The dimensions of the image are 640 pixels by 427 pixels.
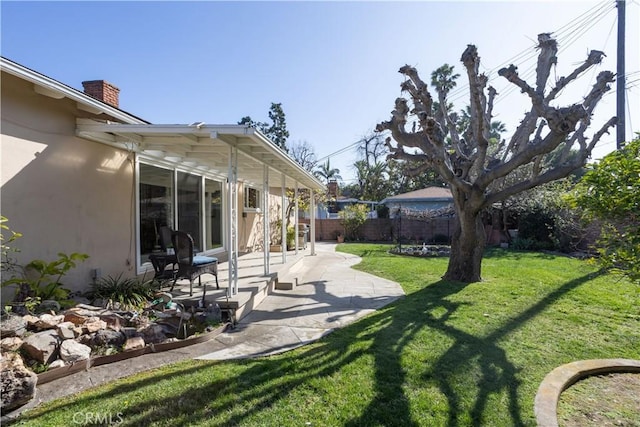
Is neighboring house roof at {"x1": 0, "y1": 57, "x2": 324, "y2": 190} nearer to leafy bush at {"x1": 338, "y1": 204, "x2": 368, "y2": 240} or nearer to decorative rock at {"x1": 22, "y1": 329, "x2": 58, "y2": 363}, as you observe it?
decorative rock at {"x1": 22, "y1": 329, "x2": 58, "y2": 363}

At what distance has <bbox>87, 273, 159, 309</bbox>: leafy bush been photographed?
4.97 meters

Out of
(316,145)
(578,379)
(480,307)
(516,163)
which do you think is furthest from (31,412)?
(316,145)

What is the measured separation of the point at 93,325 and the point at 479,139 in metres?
7.45

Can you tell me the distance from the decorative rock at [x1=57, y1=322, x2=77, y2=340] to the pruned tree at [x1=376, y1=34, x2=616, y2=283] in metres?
6.17

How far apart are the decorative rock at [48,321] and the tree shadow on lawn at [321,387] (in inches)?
48.0

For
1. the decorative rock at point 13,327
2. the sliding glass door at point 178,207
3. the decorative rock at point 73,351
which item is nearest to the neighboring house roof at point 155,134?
the sliding glass door at point 178,207

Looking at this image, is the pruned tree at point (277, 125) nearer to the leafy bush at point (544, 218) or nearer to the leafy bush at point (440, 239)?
the leafy bush at point (440, 239)

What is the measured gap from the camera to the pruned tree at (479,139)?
6548 mm

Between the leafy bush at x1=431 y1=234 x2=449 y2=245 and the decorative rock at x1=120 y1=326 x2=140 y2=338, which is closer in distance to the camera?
the decorative rock at x1=120 y1=326 x2=140 y2=338

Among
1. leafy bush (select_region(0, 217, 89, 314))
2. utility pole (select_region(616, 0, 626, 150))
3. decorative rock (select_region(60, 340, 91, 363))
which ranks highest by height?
utility pole (select_region(616, 0, 626, 150))

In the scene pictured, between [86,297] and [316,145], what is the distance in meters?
33.4

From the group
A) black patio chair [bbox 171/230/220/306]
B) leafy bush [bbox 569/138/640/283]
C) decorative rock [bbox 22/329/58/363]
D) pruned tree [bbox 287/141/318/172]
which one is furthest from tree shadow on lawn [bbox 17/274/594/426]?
pruned tree [bbox 287/141/318/172]

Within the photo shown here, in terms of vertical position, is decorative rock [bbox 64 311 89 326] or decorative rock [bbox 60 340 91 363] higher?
decorative rock [bbox 64 311 89 326]

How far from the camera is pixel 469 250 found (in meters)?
8.09
